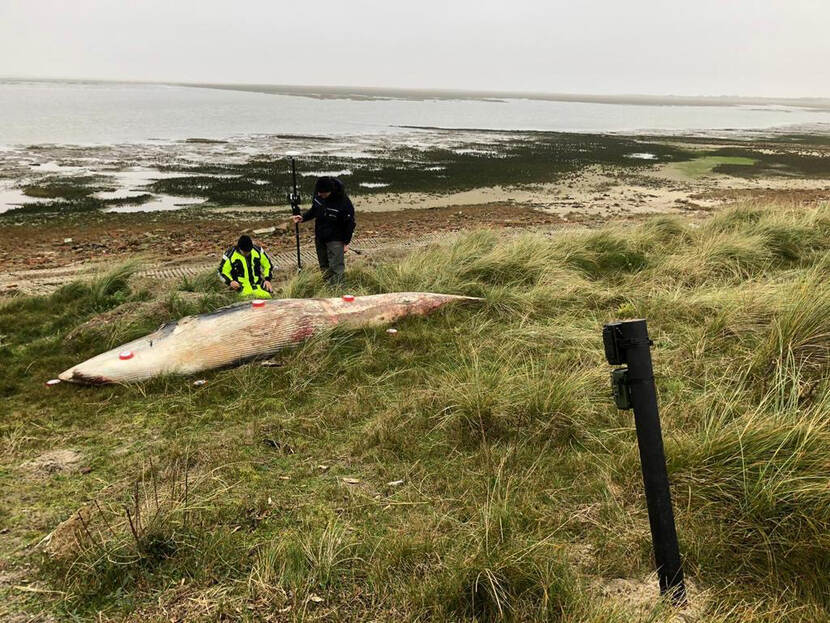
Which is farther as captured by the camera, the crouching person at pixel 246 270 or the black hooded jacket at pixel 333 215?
the black hooded jacket at pixel 333 215

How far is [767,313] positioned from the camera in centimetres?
Result: 501

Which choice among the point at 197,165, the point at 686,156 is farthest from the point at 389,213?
the point at 686,156

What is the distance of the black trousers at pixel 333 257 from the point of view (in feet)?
24.6

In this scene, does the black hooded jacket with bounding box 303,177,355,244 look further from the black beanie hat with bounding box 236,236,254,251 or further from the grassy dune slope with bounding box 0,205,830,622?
the grassy dune slope with bounding box 0,205,830,622

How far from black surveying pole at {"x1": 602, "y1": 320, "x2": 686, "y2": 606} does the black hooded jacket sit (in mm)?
5614

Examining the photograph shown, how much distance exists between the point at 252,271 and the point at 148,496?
4357mm

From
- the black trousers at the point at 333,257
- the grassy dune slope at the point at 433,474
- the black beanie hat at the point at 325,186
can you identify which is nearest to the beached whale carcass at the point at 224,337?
the grassy dune slope at the point at 433,474

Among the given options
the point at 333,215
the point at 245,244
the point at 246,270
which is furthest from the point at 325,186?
the point at 246,270

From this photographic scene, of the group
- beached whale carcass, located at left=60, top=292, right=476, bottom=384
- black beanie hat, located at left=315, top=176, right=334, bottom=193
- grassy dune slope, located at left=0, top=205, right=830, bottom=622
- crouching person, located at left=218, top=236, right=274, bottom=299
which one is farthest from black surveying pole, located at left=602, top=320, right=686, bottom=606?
black beanie hat, located at left=315, top=176, right=334, bottom=193

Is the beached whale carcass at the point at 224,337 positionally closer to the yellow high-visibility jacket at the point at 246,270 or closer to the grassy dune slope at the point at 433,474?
the grassy dune slope at the point at 433,474

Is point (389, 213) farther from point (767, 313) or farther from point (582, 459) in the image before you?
point (582, 459)

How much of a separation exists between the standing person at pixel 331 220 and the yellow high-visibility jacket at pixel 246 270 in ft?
2.63

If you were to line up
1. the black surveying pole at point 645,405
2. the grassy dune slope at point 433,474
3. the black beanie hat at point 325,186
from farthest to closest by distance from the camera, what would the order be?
the black beanie hat at point 325,186 → the grassy dune slope at point 433,474 → the black surveying pole at point 645,405

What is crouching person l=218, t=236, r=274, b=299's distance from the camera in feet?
22.4
